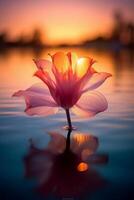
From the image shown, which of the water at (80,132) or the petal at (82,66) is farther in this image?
the petal at (82,66)

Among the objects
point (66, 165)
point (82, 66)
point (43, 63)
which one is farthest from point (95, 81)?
point (66, 165)

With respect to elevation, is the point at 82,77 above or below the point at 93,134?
above

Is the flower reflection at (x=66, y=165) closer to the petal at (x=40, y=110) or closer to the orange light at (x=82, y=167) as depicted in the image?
the orange light at (x=82, y=167)

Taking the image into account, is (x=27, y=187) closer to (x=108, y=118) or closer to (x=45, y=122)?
(x=45, y=122)

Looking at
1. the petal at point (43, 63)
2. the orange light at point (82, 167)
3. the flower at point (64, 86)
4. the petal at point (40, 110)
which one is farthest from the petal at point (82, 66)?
the orange light at point (82, 167)

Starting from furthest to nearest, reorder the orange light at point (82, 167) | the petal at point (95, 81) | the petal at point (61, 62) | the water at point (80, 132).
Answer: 1. the petal at point (95, 81)
2. the petal at point (61, 62)
3. the orange light at point (82, 167)
4. the water at point (80, 132)

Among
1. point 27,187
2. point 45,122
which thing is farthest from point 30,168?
point 45,122
